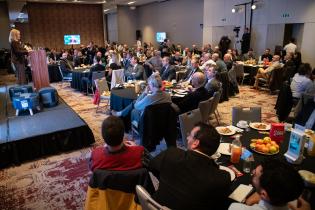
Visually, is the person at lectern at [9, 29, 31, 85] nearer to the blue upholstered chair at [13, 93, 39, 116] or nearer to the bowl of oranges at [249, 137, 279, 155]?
the blue upholstered chair at [13, 93, 39, 116]

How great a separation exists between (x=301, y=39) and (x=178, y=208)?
430 inches

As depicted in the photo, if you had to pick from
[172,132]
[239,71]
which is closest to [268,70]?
[239,71]

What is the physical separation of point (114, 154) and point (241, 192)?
36.8 inches

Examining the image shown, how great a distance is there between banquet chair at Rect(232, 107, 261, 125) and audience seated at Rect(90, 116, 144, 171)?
1.65m

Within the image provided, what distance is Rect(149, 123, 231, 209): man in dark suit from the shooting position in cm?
144

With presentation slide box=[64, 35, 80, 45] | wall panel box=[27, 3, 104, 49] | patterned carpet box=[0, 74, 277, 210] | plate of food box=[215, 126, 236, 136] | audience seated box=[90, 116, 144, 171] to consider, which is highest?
wall panel box=[27, 3, 104, 49]

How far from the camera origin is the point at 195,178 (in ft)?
4.79

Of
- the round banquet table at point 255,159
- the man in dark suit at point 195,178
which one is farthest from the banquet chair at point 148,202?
the round banquet table at point 255,159

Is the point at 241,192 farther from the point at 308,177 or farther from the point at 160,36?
the point at 160,36

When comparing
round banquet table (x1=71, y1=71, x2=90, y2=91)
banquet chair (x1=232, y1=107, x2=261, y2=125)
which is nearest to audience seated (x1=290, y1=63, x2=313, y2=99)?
banquet chair (x1=232, y1=107, x2=261, y2=125)

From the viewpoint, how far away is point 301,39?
10289 millimetres

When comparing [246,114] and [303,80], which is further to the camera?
[303,80]

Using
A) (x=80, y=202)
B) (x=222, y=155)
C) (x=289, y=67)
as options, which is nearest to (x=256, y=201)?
(x=222, y=155)

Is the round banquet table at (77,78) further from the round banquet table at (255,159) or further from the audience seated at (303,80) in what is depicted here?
the round banquet table at (255,159)
